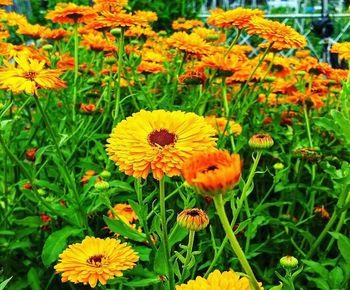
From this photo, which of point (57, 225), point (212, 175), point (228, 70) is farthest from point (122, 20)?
point (212, 175)

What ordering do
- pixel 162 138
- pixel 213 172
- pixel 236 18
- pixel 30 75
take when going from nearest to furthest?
pixel 213 172 → pixel 162 138 → pixel 30 75 → pixel 236 18

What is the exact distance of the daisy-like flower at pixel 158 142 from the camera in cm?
93

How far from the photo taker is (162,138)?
39.0 inches

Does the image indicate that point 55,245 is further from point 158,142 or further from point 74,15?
point 74,15

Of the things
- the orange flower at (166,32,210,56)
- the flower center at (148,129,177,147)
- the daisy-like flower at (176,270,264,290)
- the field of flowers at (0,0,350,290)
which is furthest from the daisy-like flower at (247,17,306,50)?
the daisy-like flower at (176,270,264,290)

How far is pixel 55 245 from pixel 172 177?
1.24 feet

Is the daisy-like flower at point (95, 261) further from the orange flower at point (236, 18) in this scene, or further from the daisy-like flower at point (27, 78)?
the orange flower at point (236, 18)

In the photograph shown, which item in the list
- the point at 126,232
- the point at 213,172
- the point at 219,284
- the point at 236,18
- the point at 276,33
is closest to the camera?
the point at 213,172

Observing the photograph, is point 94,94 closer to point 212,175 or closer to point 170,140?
point 170,140

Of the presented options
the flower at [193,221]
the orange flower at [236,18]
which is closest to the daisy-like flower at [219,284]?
the flower at [193,221]

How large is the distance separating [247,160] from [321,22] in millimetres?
2010

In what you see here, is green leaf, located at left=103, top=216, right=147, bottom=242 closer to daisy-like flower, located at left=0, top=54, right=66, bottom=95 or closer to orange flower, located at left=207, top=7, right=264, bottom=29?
daisy-like flower, located at left=0, top=54, right=66, bottom=95

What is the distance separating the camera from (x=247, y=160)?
2020mm

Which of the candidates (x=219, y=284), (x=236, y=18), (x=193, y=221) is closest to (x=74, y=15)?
(x=236, y=18)
